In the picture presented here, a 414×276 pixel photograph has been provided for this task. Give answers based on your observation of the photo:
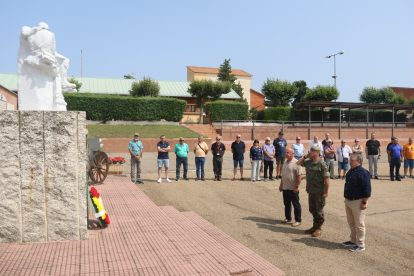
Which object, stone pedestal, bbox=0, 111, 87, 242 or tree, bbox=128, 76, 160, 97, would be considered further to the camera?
tree, bbox=128, 76, 160, 97

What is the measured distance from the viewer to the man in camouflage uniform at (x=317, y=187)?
21.1 feet

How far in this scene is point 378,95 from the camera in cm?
5381

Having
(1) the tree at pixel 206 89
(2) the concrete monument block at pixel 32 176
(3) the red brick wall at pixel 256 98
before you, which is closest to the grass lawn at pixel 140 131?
(1) the tree at pixel 206 89

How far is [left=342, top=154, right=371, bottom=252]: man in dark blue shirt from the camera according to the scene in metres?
5.72

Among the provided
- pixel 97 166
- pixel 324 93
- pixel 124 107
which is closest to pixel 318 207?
pixel 97 166

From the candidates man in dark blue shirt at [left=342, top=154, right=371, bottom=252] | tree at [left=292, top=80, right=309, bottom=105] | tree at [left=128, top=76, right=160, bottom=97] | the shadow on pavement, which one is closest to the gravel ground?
the shadow on pavement

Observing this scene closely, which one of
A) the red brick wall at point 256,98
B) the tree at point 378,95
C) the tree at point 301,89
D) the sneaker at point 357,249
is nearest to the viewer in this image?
the sneaker at point 357,249

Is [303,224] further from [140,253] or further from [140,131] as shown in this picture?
[140,131]

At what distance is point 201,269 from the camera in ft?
13.6

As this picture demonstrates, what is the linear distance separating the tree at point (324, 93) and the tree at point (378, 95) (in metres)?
17.2

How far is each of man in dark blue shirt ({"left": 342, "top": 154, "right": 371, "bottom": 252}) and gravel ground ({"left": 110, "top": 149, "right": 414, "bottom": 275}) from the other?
0.25 meters

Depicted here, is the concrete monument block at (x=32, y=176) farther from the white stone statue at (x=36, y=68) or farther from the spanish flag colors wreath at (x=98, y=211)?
the white stone statue at (x=36, y=68)

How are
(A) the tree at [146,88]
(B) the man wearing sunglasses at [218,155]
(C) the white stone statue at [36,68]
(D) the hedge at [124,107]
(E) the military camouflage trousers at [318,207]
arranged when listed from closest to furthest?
1. (C) the white stone statue at [36,68]
2. (E) the military camouflage trousers at [318,207]
3. (B) the man wearing sunglasses at [218,155]
4. (D) the hedge at [124,107]
5. (A) the tree at [146,88]

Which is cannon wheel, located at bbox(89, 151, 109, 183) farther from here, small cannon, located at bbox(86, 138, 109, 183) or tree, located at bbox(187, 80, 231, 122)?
tree, located at bbox(187, 80, 231, 122)
